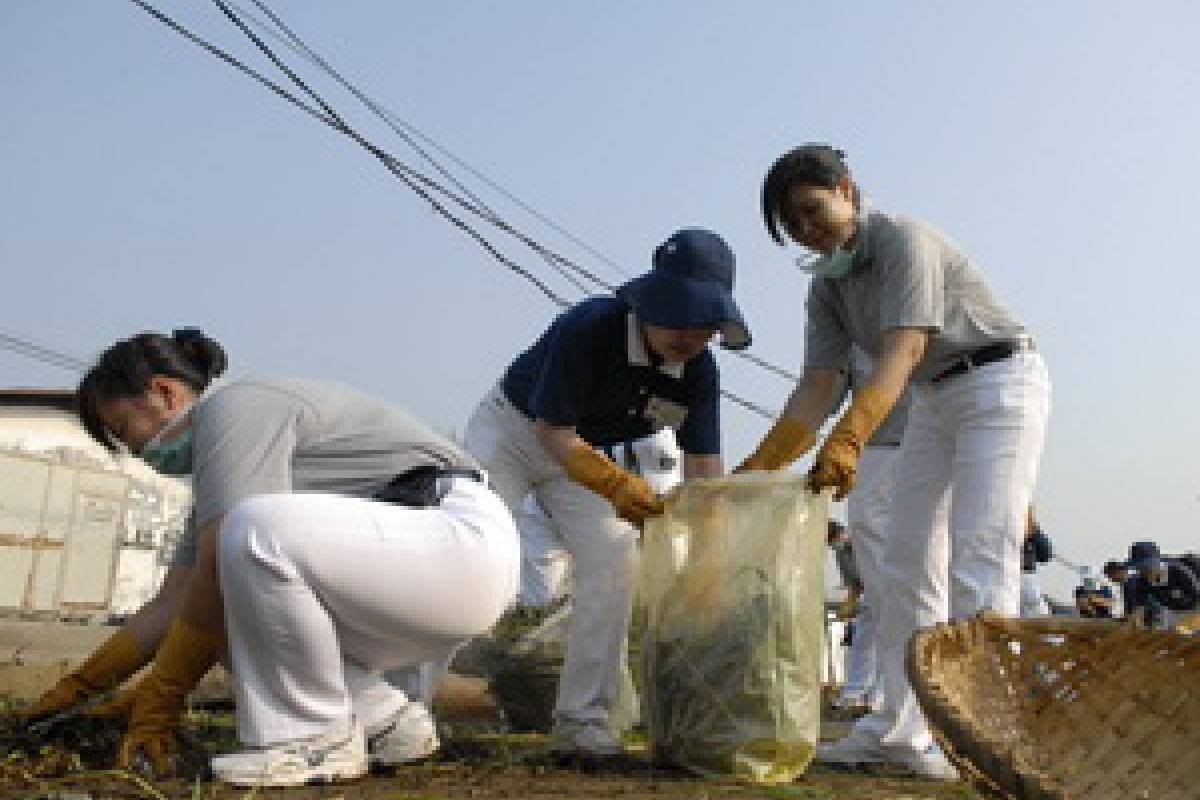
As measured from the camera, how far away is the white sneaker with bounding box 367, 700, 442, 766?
310cm

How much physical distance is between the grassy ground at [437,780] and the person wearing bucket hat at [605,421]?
1.02ft

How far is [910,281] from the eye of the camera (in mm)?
3465

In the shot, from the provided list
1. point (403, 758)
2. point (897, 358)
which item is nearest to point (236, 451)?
point (403, 758)

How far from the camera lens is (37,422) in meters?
17.1

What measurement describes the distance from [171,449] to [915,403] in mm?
2077

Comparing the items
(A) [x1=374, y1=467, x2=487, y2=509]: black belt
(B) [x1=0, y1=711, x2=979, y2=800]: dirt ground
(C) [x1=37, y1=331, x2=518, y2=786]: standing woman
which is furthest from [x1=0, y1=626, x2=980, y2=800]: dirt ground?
(A) [x1=374, y1=467, x2=487, y2=509]: black belt

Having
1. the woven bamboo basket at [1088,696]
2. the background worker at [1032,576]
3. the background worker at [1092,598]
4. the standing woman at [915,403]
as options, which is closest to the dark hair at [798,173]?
the standing woman at [915,403]

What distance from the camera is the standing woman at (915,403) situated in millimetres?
3441

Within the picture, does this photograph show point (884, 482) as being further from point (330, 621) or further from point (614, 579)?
point (330, 621)

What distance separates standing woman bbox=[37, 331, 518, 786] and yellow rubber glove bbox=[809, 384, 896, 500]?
78cm

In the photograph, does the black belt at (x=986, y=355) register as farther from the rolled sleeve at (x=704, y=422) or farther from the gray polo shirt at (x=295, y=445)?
the gray polo shirt at (x=295, y=445)

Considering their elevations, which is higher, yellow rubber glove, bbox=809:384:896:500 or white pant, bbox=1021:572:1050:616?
yellow rubber glove, bbox=809:384:896:500

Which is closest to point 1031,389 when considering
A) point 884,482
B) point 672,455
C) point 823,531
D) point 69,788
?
point 823,531

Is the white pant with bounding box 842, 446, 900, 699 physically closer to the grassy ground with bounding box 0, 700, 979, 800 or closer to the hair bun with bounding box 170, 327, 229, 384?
the grassy ground with bounding box 0, 700, 979, 800
